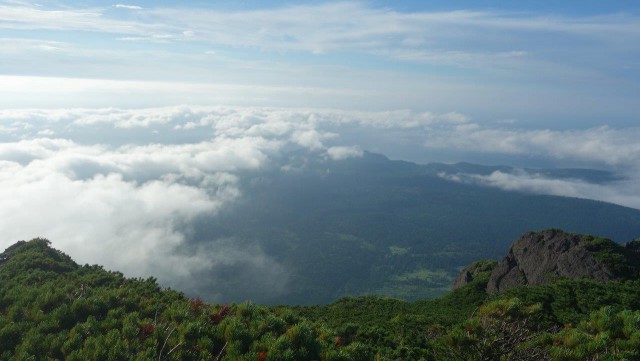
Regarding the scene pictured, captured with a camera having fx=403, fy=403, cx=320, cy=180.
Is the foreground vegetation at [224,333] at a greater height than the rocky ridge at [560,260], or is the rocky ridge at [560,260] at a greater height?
the foreground vegetation at [224,333]

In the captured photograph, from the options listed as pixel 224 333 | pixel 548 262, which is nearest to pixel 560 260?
pixel 548 262

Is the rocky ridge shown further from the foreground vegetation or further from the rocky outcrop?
the foreground vegetation

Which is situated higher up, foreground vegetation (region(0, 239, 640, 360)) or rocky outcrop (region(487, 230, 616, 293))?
foreground vegetation (region(0, 239, 640, 360))

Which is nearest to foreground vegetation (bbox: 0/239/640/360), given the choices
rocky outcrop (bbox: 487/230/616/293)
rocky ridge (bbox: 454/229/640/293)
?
rocky ridge (bbox: 454/229/640/293)

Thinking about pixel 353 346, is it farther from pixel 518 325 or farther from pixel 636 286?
pixel 636 286

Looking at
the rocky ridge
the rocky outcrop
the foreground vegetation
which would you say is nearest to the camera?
the foreground vegetation

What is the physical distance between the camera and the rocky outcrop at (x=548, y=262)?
43000 millimetres

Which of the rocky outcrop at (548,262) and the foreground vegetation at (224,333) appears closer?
the foreground vegetation at (224,333)

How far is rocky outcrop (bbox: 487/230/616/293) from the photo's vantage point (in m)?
43.0

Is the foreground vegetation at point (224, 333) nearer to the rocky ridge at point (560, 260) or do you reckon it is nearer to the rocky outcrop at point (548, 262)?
the rocky ridge at point (560, 260)

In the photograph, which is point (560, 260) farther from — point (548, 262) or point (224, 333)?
point (224, 333)

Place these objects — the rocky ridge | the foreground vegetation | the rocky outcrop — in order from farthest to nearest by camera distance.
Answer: the rocky outcrop → the rocky ridge → the foreground vegetation

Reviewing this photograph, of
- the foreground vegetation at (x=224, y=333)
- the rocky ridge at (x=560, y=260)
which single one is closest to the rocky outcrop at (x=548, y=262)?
the rocky ridge at (x=560, y=260)

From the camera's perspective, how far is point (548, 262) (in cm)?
4716
